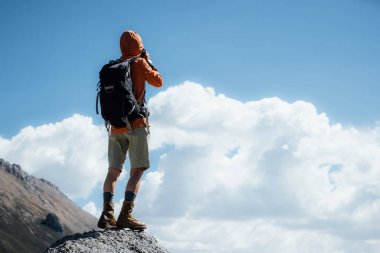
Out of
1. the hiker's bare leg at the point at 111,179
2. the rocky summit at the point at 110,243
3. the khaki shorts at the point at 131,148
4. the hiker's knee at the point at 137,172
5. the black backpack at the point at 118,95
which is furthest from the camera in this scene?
the hiker's bare leg at the point at 111,179

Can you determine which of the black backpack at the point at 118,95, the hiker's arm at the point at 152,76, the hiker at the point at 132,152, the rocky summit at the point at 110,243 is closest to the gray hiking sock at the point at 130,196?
the hiker at the point at 132,152

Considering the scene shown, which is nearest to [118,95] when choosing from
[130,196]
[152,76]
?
[152,76]

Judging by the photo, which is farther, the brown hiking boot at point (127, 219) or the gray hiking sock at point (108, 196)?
the gray hiking sock at point (108, 196)

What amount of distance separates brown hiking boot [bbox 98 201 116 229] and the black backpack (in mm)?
1453

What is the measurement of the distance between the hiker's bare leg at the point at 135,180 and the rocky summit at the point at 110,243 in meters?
0.73

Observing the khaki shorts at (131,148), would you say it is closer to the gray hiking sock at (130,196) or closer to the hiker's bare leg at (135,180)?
the hiker's bare leg at (135,180)

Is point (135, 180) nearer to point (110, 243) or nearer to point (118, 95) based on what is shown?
point (110, 243)

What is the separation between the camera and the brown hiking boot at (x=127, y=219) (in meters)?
9.27

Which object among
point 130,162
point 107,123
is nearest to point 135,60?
point 107,123

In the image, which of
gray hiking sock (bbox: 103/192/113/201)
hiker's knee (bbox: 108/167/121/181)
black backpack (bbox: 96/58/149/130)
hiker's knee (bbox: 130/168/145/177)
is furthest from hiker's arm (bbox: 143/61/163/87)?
gray hiking sock (bbox: 103/192/113/201)

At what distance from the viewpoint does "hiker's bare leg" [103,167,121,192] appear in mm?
9477

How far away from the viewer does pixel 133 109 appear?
29.6 feet

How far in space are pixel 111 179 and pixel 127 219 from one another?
78 cm

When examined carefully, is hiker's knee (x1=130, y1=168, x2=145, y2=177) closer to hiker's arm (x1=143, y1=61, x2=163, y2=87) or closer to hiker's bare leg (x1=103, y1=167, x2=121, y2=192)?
hiker's bare leg (x1=103, y1=167, x2=121, y2=192)
